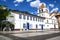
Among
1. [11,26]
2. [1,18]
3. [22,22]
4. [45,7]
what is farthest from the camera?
[45,7]

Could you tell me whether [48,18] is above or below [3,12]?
below

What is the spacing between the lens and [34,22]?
6391cm

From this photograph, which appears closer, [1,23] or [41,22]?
[1,23]

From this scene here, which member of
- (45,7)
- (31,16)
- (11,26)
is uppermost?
(45,7)

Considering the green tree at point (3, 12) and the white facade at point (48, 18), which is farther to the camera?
the white facade at point (48, 18)

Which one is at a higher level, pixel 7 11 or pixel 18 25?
pixel 7 11

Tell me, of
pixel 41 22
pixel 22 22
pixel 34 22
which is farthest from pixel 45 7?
pixel 22 22

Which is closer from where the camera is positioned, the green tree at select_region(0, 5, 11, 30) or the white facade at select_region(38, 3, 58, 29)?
the green tree at select_region(0, 5, 11, 30)

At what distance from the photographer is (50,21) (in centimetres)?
8950

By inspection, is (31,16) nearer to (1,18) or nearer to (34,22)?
(34,22)

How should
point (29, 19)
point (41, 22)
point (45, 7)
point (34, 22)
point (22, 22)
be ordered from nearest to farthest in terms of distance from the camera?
point (22, 22), point (29, 19), point (34, 22), point (41, 22), point (45, 7)

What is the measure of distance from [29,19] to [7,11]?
13.9m

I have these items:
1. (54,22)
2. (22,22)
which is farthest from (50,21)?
(22,22)

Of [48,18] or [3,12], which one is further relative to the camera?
[48,18]
